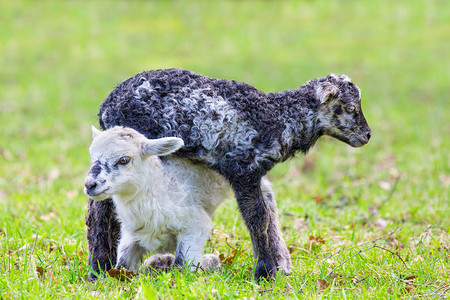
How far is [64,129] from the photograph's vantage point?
13375mm

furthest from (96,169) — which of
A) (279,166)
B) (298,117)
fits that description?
(279,166)

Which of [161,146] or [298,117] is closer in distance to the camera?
[161,146]

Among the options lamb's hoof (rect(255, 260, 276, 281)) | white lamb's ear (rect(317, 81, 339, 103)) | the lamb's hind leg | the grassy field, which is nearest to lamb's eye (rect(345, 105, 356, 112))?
white lamb's ear (rect(317, 81, 339, 103))

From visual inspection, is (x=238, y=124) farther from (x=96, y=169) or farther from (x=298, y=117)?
(x=96, y=169)

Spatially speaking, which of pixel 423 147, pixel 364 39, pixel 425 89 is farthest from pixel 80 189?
pixel 364 39

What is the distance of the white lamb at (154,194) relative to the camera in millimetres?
5227

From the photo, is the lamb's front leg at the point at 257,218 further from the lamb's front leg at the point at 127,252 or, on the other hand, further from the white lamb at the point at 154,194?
the lamb's front leg at the point at 127,252

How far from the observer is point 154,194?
18.1 feet

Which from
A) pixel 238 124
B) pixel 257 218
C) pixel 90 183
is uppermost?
pixel 238 124

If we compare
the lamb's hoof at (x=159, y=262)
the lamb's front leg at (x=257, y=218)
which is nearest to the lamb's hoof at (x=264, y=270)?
the lamb's front leg at (x=257, y=218)

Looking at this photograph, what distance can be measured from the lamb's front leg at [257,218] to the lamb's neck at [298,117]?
0.46 m

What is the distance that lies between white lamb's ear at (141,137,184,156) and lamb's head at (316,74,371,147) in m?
1.42

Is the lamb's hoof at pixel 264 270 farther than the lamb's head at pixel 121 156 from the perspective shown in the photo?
Yes

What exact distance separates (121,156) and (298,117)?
1648mm
